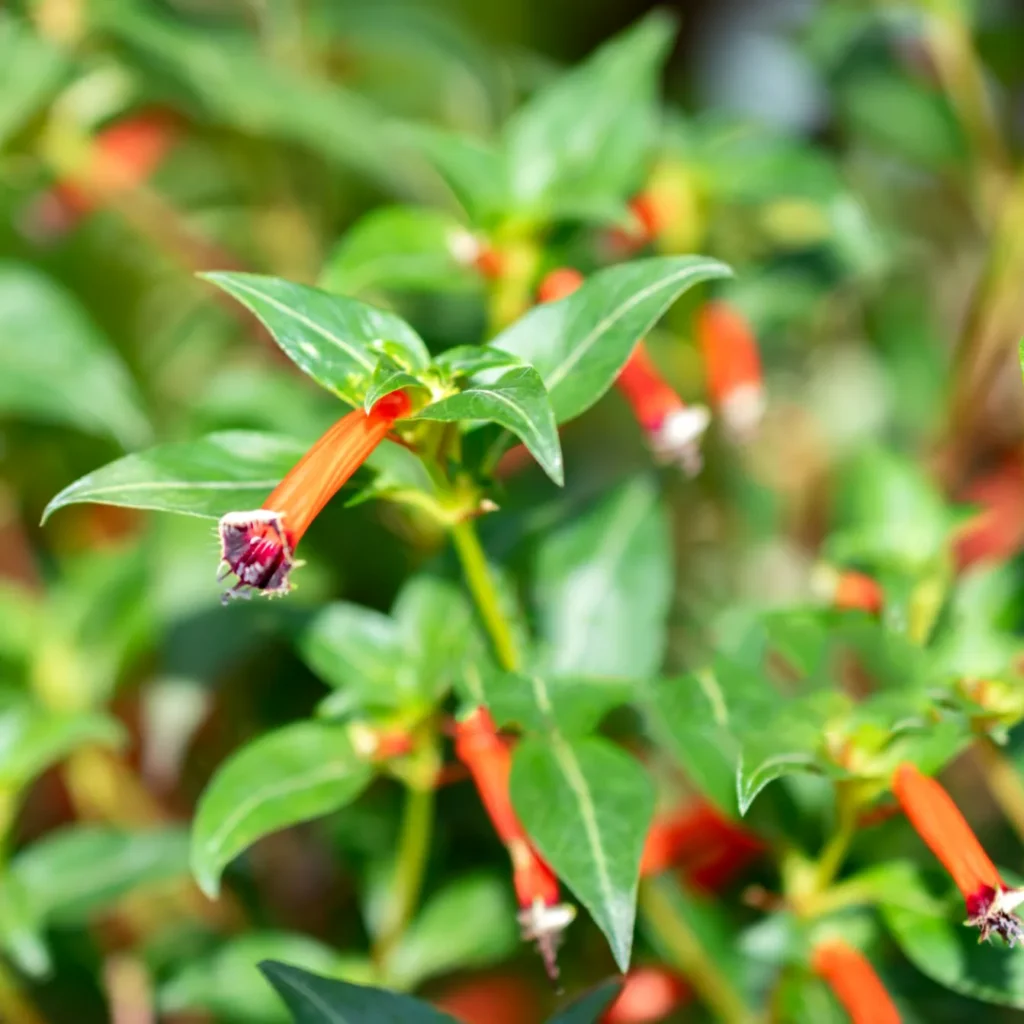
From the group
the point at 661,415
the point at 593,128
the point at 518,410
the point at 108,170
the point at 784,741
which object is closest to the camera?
the point at 518,410

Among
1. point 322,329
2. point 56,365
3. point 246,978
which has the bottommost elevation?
point 246,978

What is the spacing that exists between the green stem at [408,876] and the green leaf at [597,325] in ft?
0.83

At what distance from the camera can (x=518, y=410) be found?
0.52 meters

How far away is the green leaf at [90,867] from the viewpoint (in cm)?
81

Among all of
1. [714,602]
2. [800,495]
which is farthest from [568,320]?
[800,495]

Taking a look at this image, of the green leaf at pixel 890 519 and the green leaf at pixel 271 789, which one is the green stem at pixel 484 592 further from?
the green leaf at pixel 890 519

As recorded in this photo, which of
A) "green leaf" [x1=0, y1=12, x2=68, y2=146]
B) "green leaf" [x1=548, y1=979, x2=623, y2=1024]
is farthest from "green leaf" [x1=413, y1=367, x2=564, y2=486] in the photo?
"green leaf" [x1=0, y1=12, x2=68, y2=146]

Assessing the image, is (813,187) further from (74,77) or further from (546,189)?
(74,77)

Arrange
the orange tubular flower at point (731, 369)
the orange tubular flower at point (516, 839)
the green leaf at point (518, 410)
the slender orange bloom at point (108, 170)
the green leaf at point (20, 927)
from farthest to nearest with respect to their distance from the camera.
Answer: the slender orange bloom at point (108, 170) → the orange tubular flower at point (731, 369) → the green leaf at point (20, 927) → the orange tubular flower at point (516, 839) → the green leaf at point (518, 410)

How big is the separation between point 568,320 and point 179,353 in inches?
27.6

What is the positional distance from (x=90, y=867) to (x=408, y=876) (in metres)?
0.22

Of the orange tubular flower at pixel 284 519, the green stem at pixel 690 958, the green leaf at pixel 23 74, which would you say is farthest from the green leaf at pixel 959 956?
the green leaf at pixel 23 74

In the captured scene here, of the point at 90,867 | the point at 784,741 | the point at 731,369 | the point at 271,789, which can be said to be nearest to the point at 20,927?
the point at 90,867

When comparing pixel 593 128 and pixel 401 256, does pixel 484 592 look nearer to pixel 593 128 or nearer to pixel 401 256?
pixel 401 256
